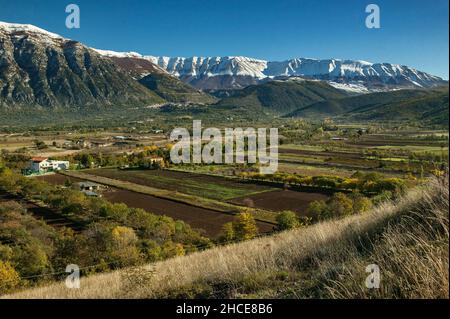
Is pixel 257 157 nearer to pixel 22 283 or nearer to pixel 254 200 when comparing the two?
pixel 254 200

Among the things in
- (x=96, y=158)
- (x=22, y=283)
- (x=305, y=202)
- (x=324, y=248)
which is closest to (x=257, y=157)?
(x=96, y=158)

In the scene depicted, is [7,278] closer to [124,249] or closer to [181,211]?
[124,249]

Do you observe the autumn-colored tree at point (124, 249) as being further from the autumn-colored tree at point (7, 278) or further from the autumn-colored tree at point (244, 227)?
the autumn-colored tree at point (244, 227)

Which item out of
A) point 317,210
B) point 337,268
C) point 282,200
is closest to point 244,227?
point 317,210

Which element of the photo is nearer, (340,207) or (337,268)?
(337,268)

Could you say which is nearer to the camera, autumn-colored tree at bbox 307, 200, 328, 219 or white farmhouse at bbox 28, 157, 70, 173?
autumn-colored tree at bbox 307, 200, 328, 219

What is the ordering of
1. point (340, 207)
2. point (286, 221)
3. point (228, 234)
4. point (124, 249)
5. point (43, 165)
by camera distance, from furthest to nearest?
point (43, 165) → point (340, 207) → point (286, 221) → point (228, 234) → point (124, 249)

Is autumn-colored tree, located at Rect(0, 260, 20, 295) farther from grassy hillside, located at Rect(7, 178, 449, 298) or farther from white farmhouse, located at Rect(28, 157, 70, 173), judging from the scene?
white farmhouse, located at Rect(28, 157, 70, 173)

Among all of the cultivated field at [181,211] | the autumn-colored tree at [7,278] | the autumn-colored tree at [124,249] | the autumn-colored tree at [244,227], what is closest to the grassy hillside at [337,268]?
the autumn-colored tree at [124,249]

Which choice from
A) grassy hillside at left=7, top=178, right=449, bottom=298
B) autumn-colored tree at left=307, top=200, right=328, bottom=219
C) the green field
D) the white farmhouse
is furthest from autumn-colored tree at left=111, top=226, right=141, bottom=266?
the white farmhouse
